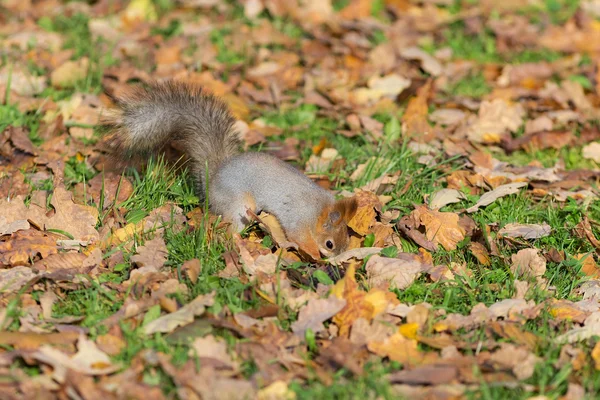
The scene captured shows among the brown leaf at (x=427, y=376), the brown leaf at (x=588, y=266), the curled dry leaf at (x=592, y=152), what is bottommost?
the curled dry leaf at (x=592, y=152)

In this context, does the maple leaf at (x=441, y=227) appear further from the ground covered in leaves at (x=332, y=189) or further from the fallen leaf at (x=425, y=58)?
the fallen leaf at (x=425, y=58)

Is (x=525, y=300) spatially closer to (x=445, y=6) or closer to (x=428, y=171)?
(x=428, y=171)

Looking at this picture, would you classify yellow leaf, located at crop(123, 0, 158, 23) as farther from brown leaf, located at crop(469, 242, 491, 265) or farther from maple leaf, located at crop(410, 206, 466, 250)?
brown leaf, located at crop(469, 242, 491, 265)

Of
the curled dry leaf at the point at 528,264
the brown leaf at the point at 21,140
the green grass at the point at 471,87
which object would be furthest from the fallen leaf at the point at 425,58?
the brown leaf at the point at 21,140

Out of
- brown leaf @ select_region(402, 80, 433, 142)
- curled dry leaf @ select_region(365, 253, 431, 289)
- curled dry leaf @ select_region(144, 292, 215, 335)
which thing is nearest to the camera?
curled dry leaf @ select_region(144, 292, 215, 335)

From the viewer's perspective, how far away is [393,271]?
3.22 meters

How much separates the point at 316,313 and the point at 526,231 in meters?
1.18

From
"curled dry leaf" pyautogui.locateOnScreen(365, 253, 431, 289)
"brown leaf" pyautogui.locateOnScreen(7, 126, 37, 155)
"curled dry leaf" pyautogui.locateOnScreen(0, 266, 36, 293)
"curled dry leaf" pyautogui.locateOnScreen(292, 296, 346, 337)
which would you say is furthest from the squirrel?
"curled dry leaf" pyautogui.locateOnScreen(0, 266, 36, 293)

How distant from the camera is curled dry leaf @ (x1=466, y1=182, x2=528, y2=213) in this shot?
3.81m

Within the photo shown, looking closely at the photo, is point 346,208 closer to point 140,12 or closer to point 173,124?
point 173,124

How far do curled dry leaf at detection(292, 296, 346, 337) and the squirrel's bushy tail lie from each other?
1.05 metres

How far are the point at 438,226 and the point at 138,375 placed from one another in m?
1.56

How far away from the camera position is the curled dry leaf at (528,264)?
10.8 ft

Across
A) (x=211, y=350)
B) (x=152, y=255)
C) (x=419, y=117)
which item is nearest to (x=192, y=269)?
(x=152, y=255)
